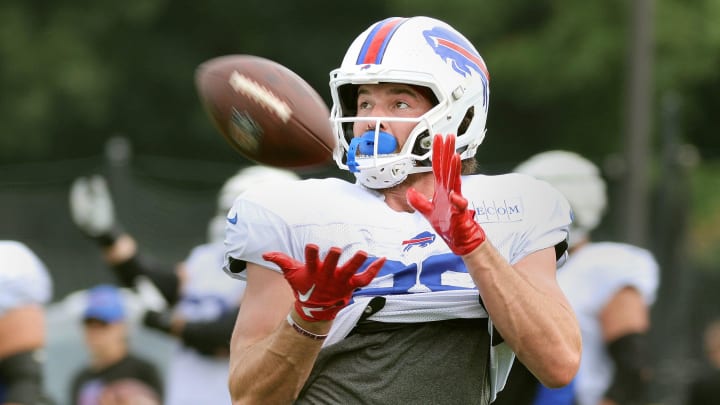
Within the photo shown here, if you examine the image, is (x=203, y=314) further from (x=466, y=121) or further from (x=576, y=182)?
(x=466, y=121)

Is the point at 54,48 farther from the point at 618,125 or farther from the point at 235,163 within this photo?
the point at 618,125

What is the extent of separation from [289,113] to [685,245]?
5224 millimetres

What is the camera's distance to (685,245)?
25.7ft

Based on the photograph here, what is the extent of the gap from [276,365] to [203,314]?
3446mm

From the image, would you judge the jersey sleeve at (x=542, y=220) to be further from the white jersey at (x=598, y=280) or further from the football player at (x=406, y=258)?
the white jersey at (x=598, y=280)

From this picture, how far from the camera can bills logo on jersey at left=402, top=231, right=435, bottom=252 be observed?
8.92 feet

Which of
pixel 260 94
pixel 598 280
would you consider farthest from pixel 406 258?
pixel 598 280

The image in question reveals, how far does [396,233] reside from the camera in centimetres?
274

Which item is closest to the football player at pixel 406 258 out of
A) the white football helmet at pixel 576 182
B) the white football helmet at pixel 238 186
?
the white football helmet at pixel 576 182

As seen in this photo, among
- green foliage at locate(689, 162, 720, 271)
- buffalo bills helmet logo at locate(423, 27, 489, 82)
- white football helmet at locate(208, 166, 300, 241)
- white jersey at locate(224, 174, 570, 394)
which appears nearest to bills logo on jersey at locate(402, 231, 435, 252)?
white jersey at locate(224, 174, 570, 394)

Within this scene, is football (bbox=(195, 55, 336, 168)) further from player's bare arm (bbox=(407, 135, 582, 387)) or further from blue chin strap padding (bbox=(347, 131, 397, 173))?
player's bare arm (bbox=(407, 135, 582, 387))

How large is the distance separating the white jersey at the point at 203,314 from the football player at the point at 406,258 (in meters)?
3.06

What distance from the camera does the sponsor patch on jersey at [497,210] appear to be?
2.75 m

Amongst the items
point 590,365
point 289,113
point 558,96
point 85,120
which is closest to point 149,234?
point 590,365
